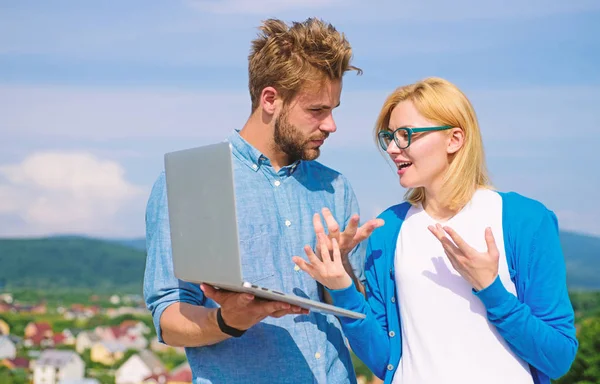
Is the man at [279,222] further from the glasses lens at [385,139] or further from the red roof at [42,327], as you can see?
the red roof at [42,327]

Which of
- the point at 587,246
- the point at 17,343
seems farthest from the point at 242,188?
the point at 587,246

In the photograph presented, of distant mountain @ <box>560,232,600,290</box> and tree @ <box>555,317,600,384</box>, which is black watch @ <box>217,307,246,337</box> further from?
distant mountain @ <box>560,232,600,290</box>

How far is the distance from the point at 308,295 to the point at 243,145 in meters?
0.69

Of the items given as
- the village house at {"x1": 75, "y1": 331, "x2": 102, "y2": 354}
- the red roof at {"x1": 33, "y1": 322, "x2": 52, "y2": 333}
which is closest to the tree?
the village house at {"x1": 75, "y1": 331, "x2": 102, "y2": 354}

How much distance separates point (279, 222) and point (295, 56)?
71 cm

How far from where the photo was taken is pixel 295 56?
10.9 feet

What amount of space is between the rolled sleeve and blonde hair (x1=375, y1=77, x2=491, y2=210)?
41.6 inches

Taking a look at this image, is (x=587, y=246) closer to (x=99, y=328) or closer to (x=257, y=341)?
(x=99, y=328)

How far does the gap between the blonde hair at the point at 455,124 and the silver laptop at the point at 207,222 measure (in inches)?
28.1

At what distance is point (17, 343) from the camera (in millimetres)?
68625

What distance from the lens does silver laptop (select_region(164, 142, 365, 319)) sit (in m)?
2.29

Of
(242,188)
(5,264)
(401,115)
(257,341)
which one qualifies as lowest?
(257,341)

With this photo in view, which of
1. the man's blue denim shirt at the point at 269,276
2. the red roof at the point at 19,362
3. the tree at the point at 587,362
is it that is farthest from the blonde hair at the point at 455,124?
the red roof at the point at 19,362

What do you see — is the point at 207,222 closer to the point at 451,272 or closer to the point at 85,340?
the point at 451,272
